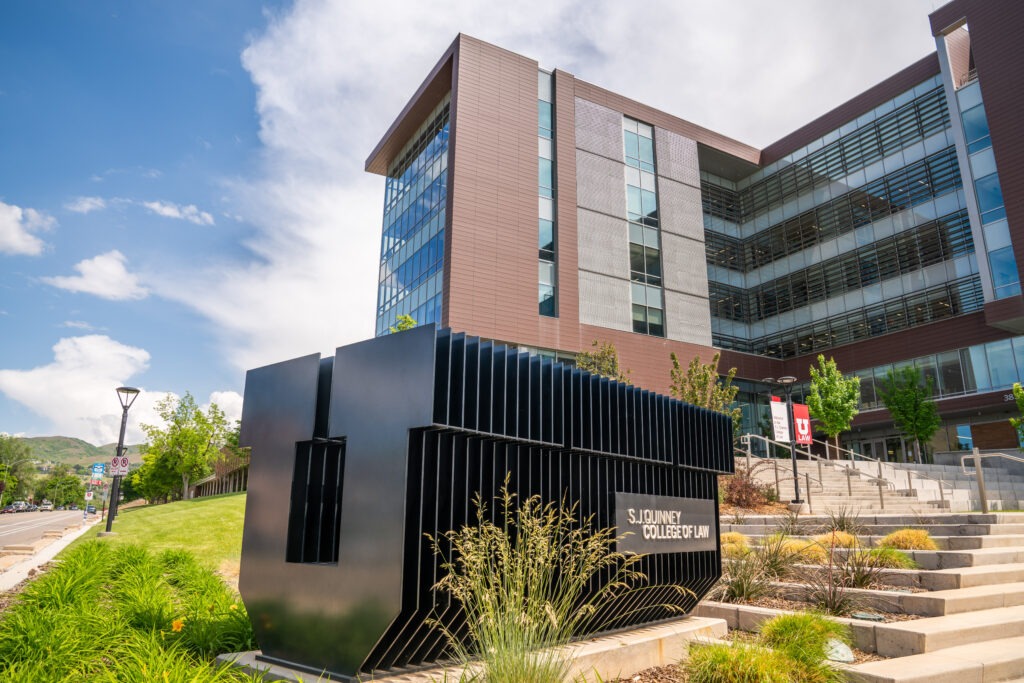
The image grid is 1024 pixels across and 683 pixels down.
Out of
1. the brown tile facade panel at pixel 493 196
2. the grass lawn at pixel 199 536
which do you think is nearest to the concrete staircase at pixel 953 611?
the grass lawn at pixel 199 536

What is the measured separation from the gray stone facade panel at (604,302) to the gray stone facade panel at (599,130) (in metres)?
7.39

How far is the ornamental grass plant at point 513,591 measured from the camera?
13.2ft

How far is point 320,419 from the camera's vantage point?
5.66 metres

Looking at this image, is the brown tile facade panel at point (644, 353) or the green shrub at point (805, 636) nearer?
the green shrub at point (805, 636)

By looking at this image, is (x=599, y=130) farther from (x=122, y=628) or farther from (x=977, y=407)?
(x=122, y=628)

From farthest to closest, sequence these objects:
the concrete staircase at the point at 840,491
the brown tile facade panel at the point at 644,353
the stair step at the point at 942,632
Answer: the brown tile facade panel at the point at 644,353, the concrete staircase at the point at 840,491, the stair step at the point at 942,632

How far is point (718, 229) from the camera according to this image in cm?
4419

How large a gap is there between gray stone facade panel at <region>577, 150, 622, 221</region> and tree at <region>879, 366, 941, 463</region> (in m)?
16.9

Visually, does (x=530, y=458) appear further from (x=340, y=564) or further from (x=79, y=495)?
(x=79, y=495)

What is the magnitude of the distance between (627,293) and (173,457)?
32.8 meters

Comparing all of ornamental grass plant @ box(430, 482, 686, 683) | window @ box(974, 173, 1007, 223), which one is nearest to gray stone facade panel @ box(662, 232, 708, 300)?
window @ box(974, 173, 1007, 223)

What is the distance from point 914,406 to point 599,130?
21762mm

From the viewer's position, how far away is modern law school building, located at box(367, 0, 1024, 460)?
31156mm

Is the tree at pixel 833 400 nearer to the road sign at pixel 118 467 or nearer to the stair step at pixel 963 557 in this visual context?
the stair step at pixel 963 557
